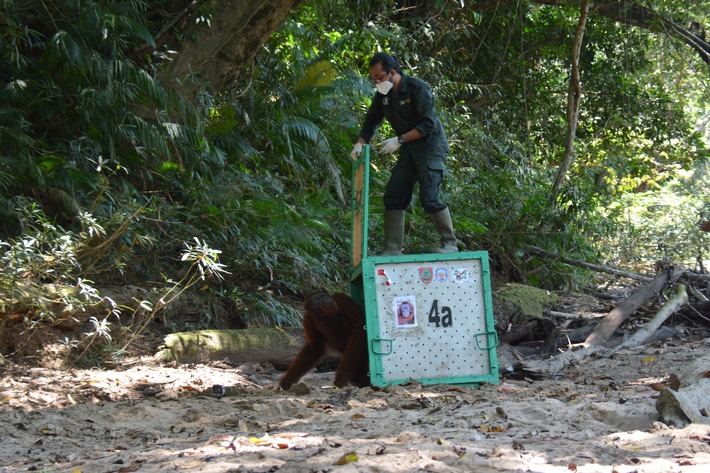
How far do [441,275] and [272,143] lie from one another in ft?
14.0

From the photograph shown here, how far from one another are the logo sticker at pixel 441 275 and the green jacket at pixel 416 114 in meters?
0.89

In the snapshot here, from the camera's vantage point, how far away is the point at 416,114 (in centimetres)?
536

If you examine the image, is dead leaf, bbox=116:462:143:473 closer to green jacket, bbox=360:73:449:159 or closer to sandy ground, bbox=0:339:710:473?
sandy ground, bbox=0:339:710:473

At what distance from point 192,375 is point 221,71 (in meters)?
Result: 3.58

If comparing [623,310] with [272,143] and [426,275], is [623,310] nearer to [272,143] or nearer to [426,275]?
[426,275]

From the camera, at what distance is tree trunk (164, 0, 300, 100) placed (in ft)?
23.3

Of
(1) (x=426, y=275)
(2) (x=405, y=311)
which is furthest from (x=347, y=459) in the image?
(1) (x=426, y=275)

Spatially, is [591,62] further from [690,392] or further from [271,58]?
[690,392]

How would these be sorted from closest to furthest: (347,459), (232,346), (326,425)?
(347,459)
(326,425)
(232,346)

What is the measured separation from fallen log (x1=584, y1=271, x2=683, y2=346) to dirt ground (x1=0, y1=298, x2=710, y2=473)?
121 cm

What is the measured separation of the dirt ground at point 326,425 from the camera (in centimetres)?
273

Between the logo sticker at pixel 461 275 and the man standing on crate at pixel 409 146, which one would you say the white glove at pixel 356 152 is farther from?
the logo sticker at pixel 461 275

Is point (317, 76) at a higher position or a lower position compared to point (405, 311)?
higher

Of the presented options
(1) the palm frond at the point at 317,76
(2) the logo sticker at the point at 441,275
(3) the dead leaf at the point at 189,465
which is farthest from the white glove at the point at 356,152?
(1) the palm frond at the point at 317,76
